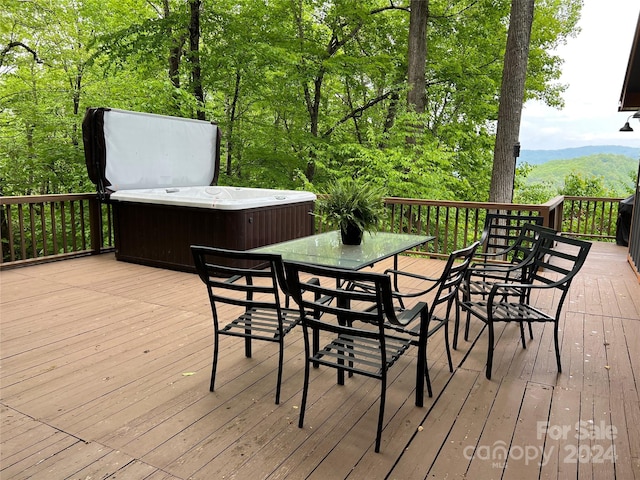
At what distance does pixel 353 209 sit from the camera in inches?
126

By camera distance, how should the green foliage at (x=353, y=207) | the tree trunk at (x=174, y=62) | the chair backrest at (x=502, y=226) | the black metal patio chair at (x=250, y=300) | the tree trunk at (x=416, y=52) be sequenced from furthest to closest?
the tree trunk at (x=174, y=62) < the tree trunk at (x=416, y=52) < the chair backrest at (x=502, y=226) < the green foliage at (x=353, y=207) < the black metal patio chair at (x=250, y=300)

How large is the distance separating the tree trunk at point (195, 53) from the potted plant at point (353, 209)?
6199 millimetres

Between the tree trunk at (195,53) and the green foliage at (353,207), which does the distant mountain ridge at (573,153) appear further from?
the green foliage at (353,207)

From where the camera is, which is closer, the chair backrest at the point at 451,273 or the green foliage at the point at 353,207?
the chair backrest at the point at 451,273

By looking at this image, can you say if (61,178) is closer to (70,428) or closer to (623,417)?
(70,428)

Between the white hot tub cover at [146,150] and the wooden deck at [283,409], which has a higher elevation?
the white hot tub cover at [146,150]

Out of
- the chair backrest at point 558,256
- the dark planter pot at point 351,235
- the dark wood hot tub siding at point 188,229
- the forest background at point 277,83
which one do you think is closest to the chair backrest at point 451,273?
the chair backrest at point 558,256

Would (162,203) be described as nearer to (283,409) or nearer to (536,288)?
(283,409)

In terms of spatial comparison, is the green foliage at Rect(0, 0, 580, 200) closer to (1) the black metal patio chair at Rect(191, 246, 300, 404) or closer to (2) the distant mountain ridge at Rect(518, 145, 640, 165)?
(2) the distant mountain ridge at Rect(518, 145, 640, 165)

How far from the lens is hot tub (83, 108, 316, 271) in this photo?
503cm

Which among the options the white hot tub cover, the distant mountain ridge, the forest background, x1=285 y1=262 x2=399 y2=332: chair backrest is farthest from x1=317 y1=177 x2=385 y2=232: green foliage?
the distant mountain ridge

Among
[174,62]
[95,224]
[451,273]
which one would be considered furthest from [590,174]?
[451,273]

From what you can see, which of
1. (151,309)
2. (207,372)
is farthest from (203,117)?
(207,372)

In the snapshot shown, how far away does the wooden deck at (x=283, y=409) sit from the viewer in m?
1.92
